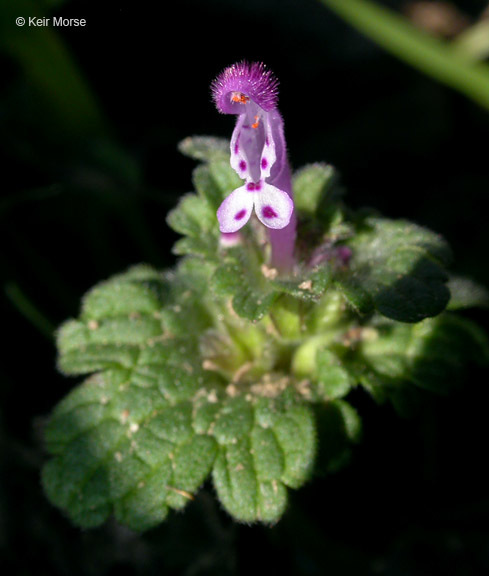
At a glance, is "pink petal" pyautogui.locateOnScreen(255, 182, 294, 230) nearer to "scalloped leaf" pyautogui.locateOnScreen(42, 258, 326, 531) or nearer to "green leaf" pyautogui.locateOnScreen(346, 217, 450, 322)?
"green leaf" pyautogui.locateOnScreen(346, 217, 450, 322)

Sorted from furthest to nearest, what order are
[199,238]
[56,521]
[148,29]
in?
[148,29]
[56,521]
[199,238]

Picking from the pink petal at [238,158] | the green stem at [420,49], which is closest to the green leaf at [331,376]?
the pink petal at [238,158]

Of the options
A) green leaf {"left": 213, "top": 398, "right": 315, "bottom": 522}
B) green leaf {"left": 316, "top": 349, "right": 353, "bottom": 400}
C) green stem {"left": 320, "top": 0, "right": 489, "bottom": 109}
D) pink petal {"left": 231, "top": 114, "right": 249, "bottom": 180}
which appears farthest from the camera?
green stem {"left": 320, "top": 0, "right": 489, "bottom": 109}

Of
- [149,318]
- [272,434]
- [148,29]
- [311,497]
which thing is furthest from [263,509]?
[148,29]

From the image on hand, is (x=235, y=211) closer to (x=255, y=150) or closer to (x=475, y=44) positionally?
(x=255, y=150)

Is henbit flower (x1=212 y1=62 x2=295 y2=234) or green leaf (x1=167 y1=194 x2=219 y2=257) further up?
henbit flower (x1=212 y1=62 x2=295 y2=234)

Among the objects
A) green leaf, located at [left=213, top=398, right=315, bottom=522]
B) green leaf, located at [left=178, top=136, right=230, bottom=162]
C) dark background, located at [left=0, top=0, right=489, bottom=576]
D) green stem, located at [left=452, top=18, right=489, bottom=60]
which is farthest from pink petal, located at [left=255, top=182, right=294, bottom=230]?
green stem, located at [left=452, top=18, right=489, bottom=60]

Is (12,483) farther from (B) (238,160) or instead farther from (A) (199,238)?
(B) (238,160)
